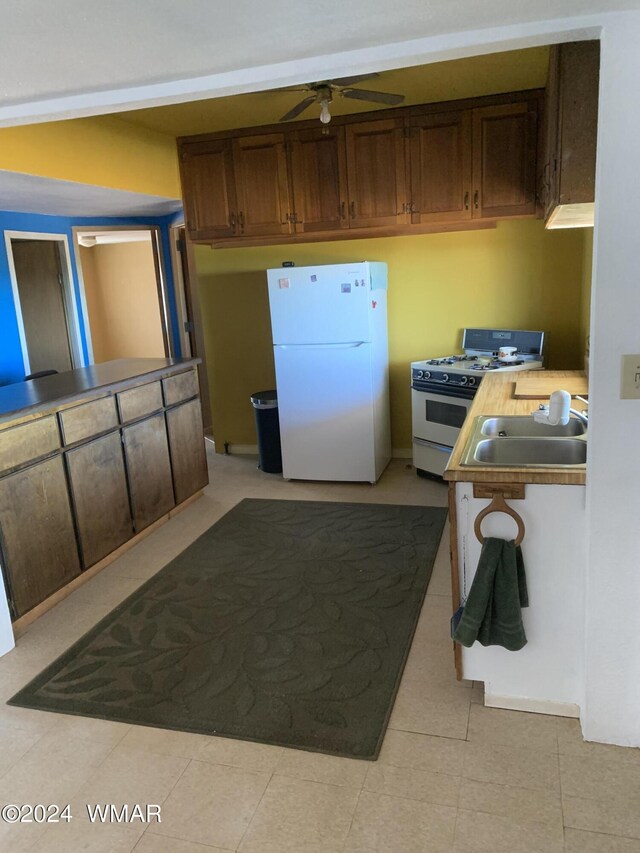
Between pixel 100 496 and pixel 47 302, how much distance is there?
9.64 ft

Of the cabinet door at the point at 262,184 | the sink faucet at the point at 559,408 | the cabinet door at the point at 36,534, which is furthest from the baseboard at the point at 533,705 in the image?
the cabinet door at the point at 262,184

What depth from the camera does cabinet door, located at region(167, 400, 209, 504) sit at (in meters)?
4.22

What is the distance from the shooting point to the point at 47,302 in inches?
224

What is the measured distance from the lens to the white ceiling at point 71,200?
12.5ft

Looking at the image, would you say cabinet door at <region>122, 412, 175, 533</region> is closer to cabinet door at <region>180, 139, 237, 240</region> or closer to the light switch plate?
cabinet door at <region>180, 139, 237, 240</region>

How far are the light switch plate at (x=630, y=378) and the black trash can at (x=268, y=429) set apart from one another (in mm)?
3334

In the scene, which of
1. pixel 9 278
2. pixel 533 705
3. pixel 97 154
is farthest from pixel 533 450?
pixel 9 278

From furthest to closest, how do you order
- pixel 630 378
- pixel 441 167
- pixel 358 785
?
1. pixel 441 167
2. pixel 358 785
3. pixel 630 378

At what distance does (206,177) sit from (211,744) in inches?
150

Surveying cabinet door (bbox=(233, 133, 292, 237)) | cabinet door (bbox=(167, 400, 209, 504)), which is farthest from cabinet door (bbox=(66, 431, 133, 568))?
cabinet door (bbox=(233, 133, 292, 237))

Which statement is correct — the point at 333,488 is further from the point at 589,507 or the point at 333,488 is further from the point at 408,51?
the point at 408,51

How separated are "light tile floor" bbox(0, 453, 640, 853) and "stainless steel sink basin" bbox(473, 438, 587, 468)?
2.78 ft

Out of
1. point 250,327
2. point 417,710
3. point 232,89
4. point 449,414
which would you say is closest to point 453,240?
point 449,414

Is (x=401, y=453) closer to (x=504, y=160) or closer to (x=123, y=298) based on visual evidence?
(x=504, y=160)
